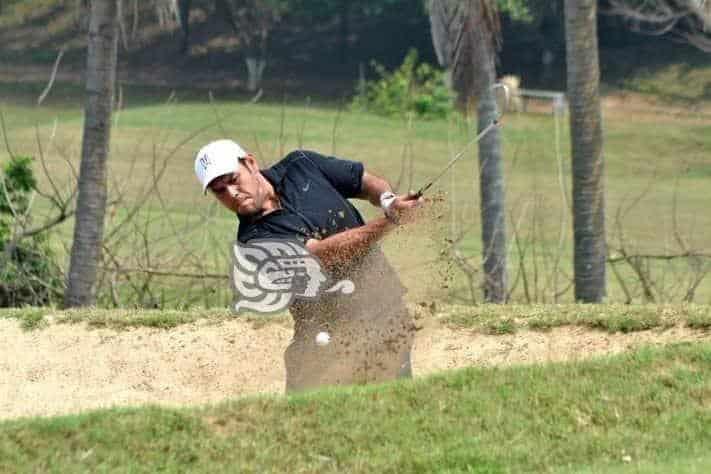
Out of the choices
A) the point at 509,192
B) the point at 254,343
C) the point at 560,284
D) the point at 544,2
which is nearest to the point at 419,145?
the point at 509,192

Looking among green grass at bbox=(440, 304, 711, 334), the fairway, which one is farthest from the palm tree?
the fairway

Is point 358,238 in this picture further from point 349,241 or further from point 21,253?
point 21,253

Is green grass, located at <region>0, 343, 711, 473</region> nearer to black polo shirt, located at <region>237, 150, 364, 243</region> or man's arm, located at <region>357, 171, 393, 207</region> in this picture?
black polo shirt, located at <region>237, 150, 364, 243</region>

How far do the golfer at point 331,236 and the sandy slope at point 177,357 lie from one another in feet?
1.84

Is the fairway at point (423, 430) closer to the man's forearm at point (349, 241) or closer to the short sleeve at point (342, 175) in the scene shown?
the man's forearm at point (349, 241)

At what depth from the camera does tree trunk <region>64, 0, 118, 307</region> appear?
1432 cm

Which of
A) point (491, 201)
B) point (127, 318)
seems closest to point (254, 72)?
point (491, 201)

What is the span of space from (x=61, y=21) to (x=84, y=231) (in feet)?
180

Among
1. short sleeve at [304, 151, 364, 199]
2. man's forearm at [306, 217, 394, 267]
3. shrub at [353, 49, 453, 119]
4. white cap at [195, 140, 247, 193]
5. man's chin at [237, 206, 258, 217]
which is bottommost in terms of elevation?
shrub at [353, 49, 453, 119]

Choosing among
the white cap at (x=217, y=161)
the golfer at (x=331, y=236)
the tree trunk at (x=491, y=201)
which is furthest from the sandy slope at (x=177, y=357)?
the tree trunk at (x=491, y=201)

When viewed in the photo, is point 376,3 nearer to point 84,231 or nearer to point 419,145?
point 419,145

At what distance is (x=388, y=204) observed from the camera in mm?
8414

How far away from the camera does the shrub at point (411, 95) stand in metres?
45.6

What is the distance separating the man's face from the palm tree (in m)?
5.90
